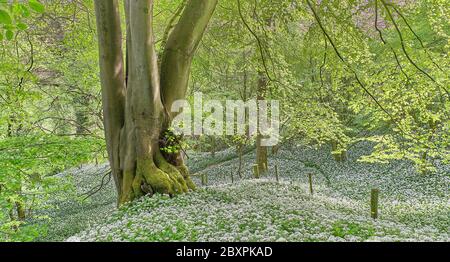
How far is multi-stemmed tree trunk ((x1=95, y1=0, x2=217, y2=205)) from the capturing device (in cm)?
752

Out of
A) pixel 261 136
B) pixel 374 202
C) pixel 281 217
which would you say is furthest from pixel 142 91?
pixel 261 136

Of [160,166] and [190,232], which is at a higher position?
[160,166]

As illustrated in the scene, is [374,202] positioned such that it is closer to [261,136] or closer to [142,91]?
[142,91]

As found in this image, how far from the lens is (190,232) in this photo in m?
4.96

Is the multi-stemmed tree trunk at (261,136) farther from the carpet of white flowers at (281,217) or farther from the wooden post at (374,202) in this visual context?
the wooden post at (374,202)

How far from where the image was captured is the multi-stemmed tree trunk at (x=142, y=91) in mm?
7516

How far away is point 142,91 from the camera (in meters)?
7.59

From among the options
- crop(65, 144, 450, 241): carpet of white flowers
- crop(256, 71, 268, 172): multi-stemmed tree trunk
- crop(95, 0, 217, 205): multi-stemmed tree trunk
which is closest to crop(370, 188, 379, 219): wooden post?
crop(65, 144, 450, 241): carpet of white flowers

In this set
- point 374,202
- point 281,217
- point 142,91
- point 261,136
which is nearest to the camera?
point 281,217

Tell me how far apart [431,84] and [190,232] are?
8.45 meters

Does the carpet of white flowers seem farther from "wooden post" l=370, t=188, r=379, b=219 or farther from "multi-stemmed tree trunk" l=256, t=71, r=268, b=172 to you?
"multi-stemmed tree trunk" l=256, t=71, r=268, b=172
